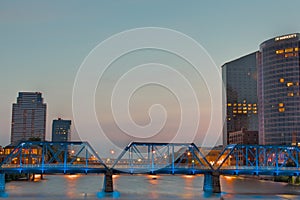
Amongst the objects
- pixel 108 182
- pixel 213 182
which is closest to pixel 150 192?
pixel 108 182

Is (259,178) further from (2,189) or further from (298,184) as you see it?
(2,189)

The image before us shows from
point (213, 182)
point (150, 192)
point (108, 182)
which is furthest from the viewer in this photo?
point (150, 192)

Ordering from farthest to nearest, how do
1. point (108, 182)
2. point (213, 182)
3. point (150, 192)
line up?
1. point (150, 192)
2. point (108, 182)
3. point (213, 182)

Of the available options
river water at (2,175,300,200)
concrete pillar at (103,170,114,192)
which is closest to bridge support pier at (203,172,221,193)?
river water at (2,175,300,200)

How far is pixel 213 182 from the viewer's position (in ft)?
337

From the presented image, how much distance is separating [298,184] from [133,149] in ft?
187

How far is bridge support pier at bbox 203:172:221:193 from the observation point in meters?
102

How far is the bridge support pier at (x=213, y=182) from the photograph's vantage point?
10175 cm

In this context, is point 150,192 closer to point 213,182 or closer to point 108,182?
point 108,182

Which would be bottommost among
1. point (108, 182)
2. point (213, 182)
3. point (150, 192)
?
point (150, 192)

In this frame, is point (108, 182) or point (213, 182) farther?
point (108, 182)

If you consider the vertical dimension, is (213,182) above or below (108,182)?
above

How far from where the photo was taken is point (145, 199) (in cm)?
9006

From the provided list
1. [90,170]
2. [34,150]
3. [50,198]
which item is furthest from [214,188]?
[34,150]
